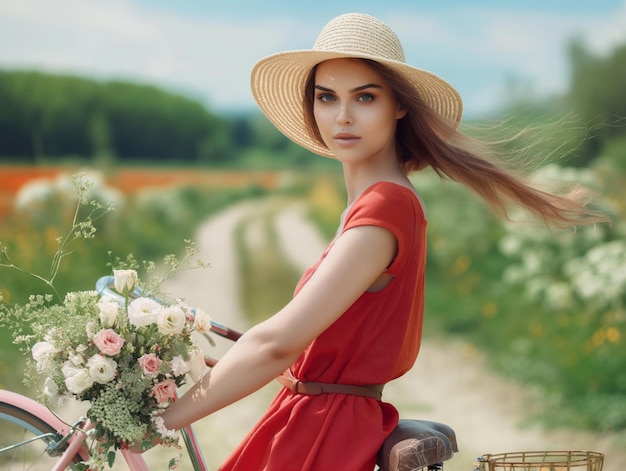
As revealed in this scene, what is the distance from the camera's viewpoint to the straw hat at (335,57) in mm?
2295

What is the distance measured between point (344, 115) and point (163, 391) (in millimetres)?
763

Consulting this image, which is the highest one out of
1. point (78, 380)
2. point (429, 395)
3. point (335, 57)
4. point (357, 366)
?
point (335, 57)

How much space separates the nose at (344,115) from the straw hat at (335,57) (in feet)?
0.40

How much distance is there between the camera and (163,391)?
2131mm

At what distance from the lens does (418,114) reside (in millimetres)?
2400

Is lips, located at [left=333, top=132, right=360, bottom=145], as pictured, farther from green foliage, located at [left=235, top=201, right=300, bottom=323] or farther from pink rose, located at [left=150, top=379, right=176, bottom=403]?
green foliage, located at [left=235, top=201, right=300, bottom=323]

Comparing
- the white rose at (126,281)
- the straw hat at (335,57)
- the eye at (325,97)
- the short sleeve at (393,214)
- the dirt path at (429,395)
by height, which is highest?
the straw hat at (335,57)

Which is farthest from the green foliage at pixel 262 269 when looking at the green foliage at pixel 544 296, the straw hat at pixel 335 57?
the straw hat at pixel 335 57

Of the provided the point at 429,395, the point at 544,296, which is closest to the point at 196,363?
the point at 429,395

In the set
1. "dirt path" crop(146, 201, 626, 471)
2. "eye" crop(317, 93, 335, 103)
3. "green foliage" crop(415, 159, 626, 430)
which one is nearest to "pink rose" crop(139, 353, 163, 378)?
"eye" crop(317, 93, 335, 103)

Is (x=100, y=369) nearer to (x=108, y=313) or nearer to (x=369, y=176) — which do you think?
(x=108, y=313)

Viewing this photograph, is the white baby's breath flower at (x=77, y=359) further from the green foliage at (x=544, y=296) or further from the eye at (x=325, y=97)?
the green foliage at (x=544, y=296)

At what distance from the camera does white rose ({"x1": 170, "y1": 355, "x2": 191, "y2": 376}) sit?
2154 millimetres

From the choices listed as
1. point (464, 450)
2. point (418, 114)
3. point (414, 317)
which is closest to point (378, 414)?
point (414, 317)
